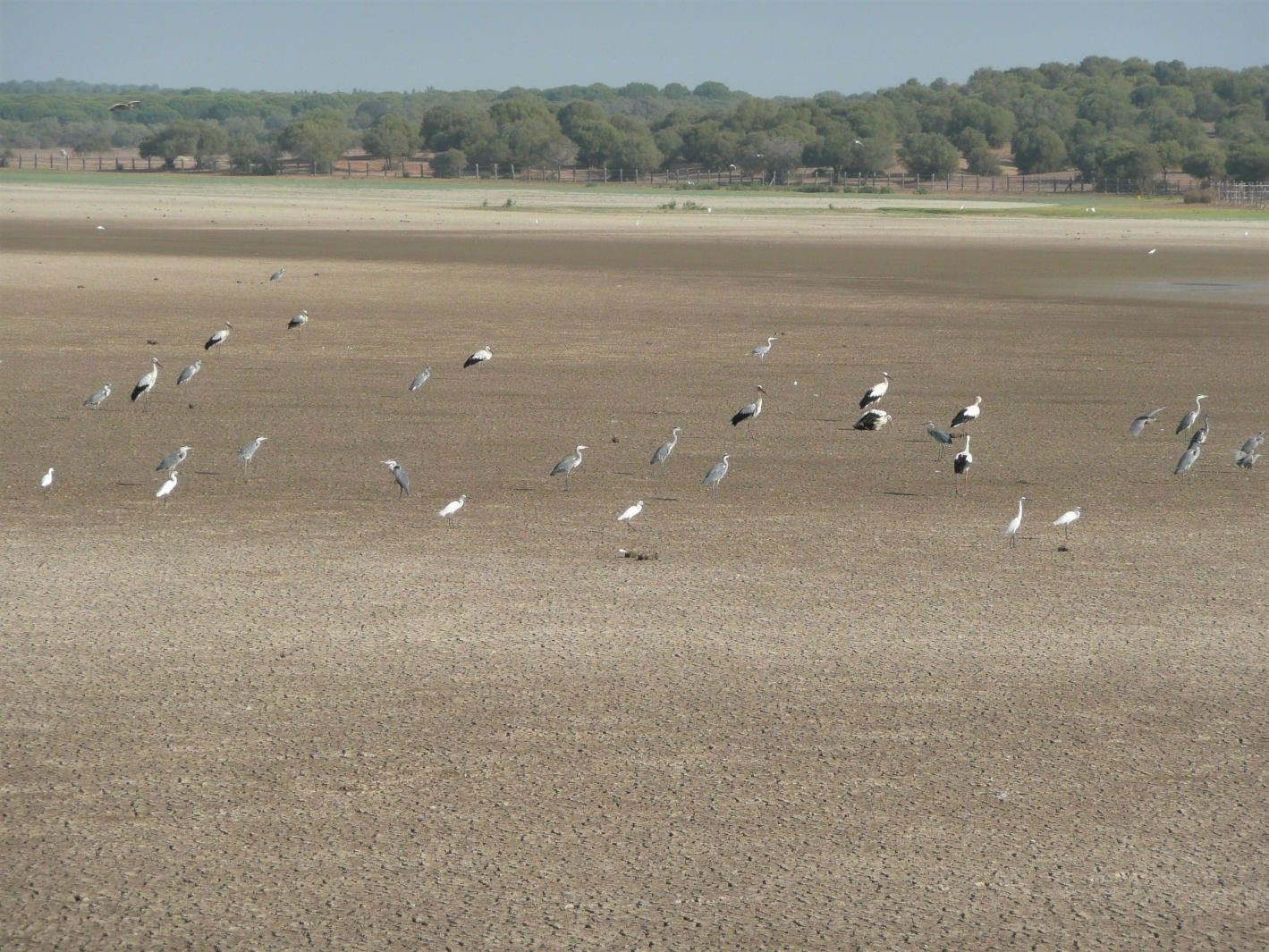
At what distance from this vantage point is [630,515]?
13445 mm

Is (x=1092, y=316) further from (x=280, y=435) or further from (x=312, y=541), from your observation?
(x=312, y=541)

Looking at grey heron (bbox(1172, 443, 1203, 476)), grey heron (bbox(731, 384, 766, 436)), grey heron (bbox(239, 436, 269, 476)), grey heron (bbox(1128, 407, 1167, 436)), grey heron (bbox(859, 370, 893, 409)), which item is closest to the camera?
grey heron (bbox(1172, 443, 1203, 476))

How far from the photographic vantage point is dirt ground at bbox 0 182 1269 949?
23.2ft

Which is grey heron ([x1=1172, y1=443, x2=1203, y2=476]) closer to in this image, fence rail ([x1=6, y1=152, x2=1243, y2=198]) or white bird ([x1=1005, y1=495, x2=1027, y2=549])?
white bird ([x1=1005, y1=495, x2=1027, y2=549])

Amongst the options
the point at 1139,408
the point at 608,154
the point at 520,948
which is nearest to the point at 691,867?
the point at 520,948

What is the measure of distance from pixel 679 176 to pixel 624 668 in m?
156

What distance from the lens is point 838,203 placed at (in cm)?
10300

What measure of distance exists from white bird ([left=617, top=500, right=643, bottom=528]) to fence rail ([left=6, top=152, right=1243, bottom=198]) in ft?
381

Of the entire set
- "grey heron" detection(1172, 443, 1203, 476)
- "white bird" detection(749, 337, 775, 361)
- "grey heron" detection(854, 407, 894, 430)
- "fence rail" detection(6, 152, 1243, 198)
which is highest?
"grey heron" detection(1172, 443, 1203, 476)

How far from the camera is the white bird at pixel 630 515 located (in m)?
13.4

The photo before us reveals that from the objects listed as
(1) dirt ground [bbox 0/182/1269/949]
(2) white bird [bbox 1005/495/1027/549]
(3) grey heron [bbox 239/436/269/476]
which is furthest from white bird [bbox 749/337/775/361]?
(2) white bird [bbox 1005/495/1027/549]

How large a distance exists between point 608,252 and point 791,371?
29.3m

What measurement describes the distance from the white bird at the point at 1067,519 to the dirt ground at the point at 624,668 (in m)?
0.14

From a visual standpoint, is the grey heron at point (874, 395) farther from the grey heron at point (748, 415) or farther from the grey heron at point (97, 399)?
the grey heron at point (97, 399)
